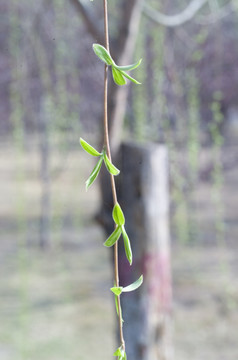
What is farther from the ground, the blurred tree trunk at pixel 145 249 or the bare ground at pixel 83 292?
the blurred tree trunk at pixel 145 249

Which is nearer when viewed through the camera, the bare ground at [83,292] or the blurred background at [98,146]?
the blurred background at [98,146]

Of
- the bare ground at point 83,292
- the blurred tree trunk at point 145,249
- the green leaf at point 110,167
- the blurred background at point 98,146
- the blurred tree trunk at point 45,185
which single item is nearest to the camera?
the green leaf at point 110,167

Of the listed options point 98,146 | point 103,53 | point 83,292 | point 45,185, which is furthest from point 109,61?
point 45,185

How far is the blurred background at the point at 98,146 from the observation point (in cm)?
192

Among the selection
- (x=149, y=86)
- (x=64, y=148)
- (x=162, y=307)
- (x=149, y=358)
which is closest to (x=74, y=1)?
(x=162, y=307)

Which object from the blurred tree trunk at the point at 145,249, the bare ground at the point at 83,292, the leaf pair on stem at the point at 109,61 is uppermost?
the leaf pair on stem at the point at 109,61

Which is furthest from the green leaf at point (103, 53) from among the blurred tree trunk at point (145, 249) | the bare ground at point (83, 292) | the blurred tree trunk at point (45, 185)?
the blurred tree trunk at point (45, 185)

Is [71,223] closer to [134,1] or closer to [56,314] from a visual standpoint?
[56,314]

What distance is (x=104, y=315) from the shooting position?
9.43 feet

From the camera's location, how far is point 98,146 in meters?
1.85

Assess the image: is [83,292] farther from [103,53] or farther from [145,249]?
[103,53]

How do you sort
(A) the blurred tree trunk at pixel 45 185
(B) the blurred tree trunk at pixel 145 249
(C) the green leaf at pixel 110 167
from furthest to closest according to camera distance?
1. (A) the blurred tree trunk at pixel 45 185
2. (B) the blurred tree trunk at pixel 145 249
3. (C) the green leaf at pixel 110 167

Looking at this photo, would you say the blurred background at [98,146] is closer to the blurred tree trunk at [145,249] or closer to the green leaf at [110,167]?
the blurred tree trunk at [145,249]

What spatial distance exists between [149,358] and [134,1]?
0.84m
